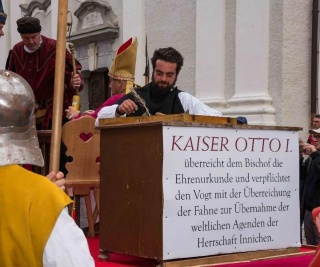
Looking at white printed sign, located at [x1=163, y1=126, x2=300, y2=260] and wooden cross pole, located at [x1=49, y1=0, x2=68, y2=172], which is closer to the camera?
wooden cross pole, located at [x1=49, y1=0, x2=68, y2=172]

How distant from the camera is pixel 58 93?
299 centimetres

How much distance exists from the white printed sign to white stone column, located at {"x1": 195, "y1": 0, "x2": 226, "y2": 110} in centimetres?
591

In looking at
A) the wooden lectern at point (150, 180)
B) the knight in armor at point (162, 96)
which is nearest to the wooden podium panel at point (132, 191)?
the wooden lectern at point (150, 180)

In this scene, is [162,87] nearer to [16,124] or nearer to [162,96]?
[162,96]

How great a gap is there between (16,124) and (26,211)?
283mm

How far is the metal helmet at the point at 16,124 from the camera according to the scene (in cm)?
214

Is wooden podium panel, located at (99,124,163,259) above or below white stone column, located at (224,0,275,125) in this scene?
below

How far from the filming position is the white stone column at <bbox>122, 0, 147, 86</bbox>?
12.1m

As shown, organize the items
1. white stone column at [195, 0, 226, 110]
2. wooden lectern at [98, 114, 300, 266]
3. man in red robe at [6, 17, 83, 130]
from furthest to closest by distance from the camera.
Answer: white stone column at [195, 0, 226, 110] → man in red robe at [6, 17, 83, 130] → wooden lectern at [98, 114, 300, 266]

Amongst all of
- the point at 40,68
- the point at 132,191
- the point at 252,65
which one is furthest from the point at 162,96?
the point at 252,65

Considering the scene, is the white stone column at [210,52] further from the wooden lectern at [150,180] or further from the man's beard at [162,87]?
the wooden lectern at [150,180]

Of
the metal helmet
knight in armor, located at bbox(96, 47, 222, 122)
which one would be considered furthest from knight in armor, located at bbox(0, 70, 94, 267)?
knight in armor, located at bbox(96, 47, 222, 122)

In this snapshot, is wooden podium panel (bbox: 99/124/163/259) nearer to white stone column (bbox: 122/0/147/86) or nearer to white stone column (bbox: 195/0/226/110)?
white stone column (bbox: 195/0/226/110)

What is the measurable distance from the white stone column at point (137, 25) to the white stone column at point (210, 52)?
4.64ft
